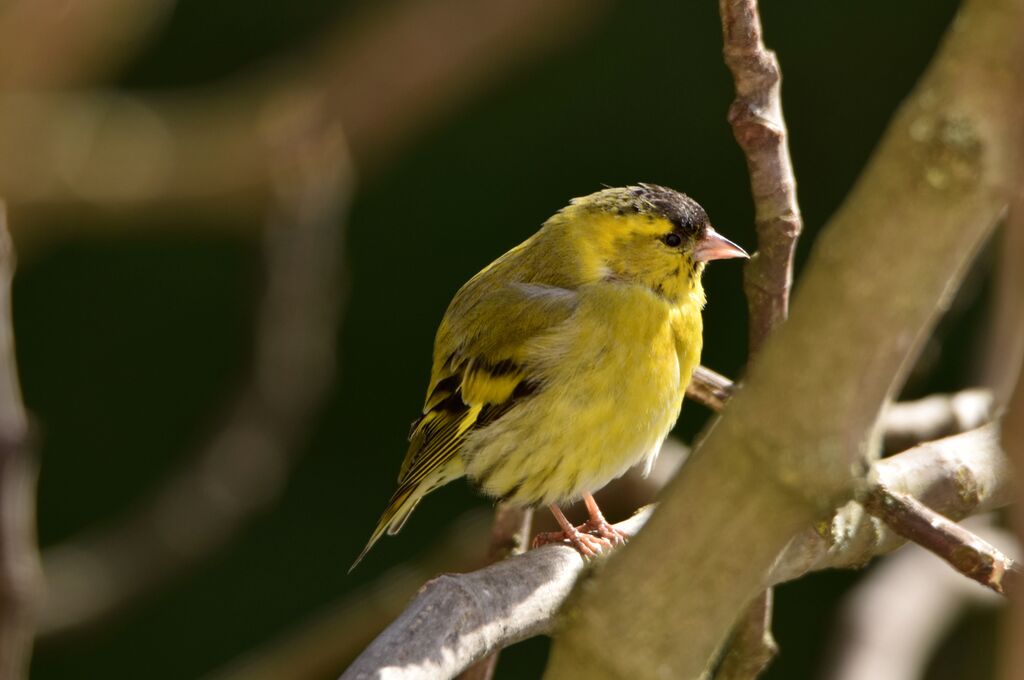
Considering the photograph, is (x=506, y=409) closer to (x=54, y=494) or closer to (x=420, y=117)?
(x=420, y=117)

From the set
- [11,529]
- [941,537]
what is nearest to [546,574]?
[941,537]

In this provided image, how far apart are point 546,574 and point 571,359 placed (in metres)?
0.89

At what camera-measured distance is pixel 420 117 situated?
2246mm

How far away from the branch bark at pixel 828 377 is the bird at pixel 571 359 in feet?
4.04

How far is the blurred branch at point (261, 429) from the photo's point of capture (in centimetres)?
296

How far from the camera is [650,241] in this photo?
2836 millimetres

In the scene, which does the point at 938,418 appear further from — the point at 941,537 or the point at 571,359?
the point at 941,537

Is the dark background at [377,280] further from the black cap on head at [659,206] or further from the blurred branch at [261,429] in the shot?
the black cap on head at [659,206]

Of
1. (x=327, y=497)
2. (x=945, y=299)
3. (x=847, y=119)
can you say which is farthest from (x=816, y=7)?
(x=945, y=299)

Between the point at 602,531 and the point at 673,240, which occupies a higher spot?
the point at 673,240

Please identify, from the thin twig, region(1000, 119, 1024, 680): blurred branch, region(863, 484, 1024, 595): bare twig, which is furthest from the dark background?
region(1000, 119, 1024, 680): blurred branch

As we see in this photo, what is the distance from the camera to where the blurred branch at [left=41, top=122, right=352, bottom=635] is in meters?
2.96

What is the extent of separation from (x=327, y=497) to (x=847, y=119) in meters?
2.18

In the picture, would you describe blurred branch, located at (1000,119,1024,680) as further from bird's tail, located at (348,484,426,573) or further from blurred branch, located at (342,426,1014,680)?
bird's tail, located at (348,484,426,573)
